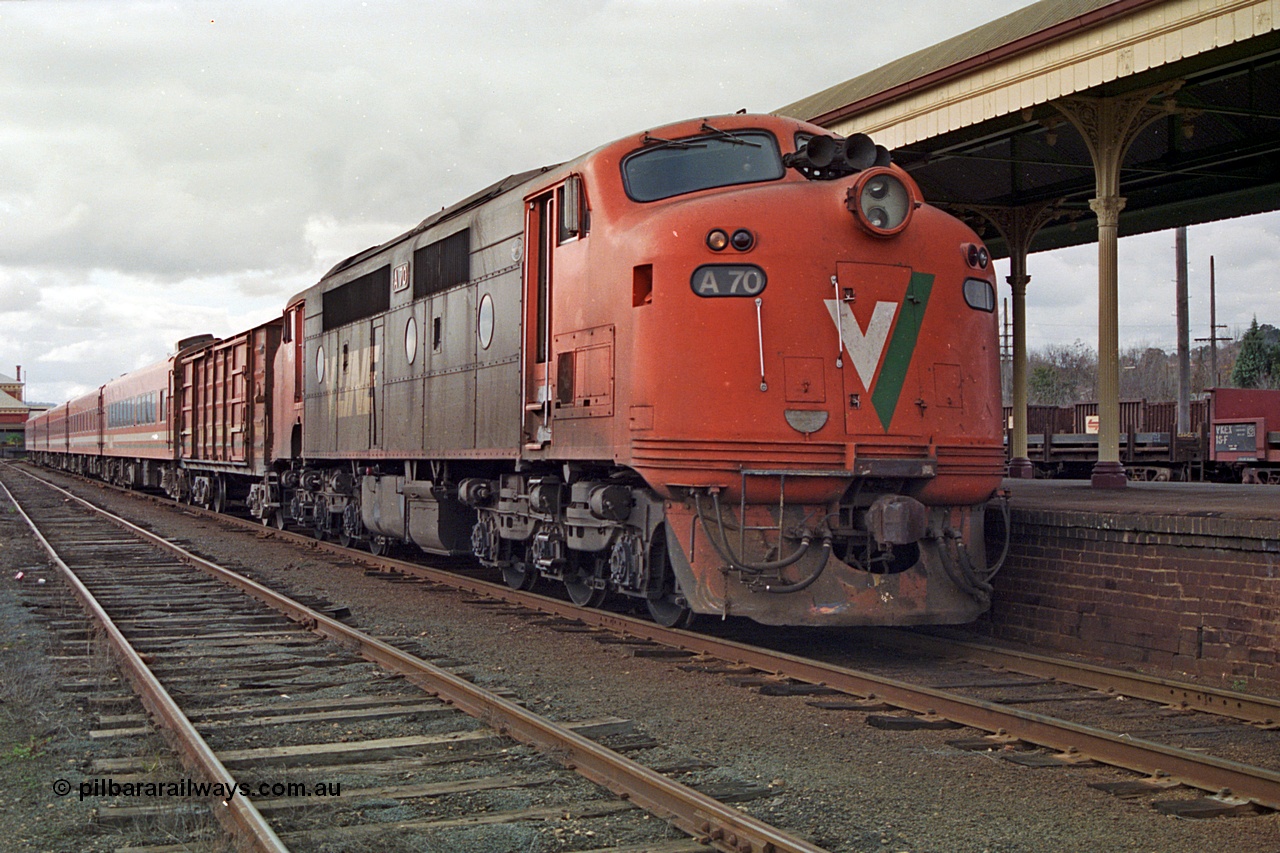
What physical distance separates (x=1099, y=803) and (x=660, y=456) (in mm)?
3746

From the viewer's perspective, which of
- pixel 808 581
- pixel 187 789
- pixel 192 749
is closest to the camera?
pixel 187 789

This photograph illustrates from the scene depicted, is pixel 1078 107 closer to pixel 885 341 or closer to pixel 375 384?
pixel 885 341

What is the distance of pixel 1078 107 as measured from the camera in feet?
41.7

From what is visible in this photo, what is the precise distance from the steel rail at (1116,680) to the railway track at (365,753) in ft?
10.3

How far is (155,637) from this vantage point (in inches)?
370

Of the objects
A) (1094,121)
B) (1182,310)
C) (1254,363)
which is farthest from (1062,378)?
(1094,121)

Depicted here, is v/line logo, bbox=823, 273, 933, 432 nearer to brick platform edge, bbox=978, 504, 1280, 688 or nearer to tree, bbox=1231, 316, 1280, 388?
brick platform edge, bbox=978, 504, 1280, 688

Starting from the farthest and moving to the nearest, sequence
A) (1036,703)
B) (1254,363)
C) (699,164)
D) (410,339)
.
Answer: (1254,363) → (410,339) → (699,164) → (1036,703)

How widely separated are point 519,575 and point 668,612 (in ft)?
9.90

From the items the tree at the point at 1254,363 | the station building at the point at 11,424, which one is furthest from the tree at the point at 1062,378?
the station building at the point at 11,424

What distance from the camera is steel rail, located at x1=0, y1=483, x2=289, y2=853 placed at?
4.47 m

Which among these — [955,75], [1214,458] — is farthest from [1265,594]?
[1214,458]

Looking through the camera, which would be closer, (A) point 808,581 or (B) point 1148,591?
(A) point 808,581

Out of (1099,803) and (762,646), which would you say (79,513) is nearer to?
(762,646)
